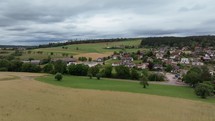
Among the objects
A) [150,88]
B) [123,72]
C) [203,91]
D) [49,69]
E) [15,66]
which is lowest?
[150,88]

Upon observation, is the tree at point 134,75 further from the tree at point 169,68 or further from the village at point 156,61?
the tree at point 169,68

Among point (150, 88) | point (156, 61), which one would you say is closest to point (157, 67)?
point (156, 61)

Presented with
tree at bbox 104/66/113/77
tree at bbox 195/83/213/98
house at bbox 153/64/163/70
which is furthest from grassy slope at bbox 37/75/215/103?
house at bbox 153/64/163/70

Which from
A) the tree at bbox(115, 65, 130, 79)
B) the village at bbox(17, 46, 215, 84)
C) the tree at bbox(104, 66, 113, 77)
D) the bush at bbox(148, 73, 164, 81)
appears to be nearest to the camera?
the bush at bbox(148, 73, 164, 81)

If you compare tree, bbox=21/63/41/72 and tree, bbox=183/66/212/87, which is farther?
tree, bbox=21/63/41/72

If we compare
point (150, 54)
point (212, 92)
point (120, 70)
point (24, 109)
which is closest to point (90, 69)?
point (120, 70)

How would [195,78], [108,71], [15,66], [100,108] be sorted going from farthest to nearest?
[15,66] → [108,71] → [195,78] → [100,108]

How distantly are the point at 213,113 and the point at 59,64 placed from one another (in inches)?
2311

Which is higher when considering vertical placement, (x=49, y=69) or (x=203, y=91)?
(x=49, y=69)

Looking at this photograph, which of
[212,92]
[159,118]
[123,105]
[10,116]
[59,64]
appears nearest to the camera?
[10,116]

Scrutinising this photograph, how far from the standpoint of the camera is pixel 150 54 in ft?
467

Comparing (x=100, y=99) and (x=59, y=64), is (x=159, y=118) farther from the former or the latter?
(x=59, y=64)

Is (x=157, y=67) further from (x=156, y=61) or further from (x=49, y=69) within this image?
(x=49, y=69)

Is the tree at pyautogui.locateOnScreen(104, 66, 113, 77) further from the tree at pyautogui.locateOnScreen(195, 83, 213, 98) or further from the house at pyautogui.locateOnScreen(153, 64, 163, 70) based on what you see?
the tree at pyautogui.locateOnScreen(195, 83, 213, 98)
